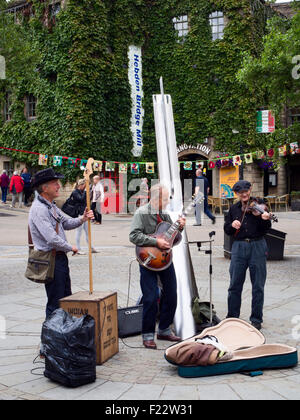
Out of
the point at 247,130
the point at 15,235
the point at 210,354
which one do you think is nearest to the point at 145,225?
the point at 210,354

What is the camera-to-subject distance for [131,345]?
5617 mm

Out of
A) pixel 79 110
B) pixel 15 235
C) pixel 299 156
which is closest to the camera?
pixel 15 235

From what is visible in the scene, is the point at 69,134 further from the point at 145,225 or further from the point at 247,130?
the point at 145,225

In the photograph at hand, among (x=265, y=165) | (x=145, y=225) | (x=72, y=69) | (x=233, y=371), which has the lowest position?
(x=233, y=371)

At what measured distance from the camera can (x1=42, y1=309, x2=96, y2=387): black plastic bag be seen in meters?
4.27

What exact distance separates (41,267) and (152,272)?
1.20 m

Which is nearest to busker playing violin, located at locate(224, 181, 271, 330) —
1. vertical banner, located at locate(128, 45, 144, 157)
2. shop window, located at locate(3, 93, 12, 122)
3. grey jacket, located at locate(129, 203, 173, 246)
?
grey jacket, located at locate(129, 203, 173, 246)

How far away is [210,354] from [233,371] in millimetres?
303

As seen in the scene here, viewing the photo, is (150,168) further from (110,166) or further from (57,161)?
(57,161)

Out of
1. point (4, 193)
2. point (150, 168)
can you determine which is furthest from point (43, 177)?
point (4, 193)

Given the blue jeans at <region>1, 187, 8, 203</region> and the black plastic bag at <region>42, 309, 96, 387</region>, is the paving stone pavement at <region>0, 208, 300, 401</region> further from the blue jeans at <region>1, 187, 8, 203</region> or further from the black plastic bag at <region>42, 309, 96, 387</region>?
the blue jeans at <region>1, 187, 8, 203</region>

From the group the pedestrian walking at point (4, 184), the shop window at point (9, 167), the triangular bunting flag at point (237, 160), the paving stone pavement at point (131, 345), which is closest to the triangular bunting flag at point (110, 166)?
the pedestrian walking at point (4, 184)

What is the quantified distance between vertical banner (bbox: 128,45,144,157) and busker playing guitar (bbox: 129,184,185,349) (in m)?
20.6

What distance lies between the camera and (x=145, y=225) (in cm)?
548
